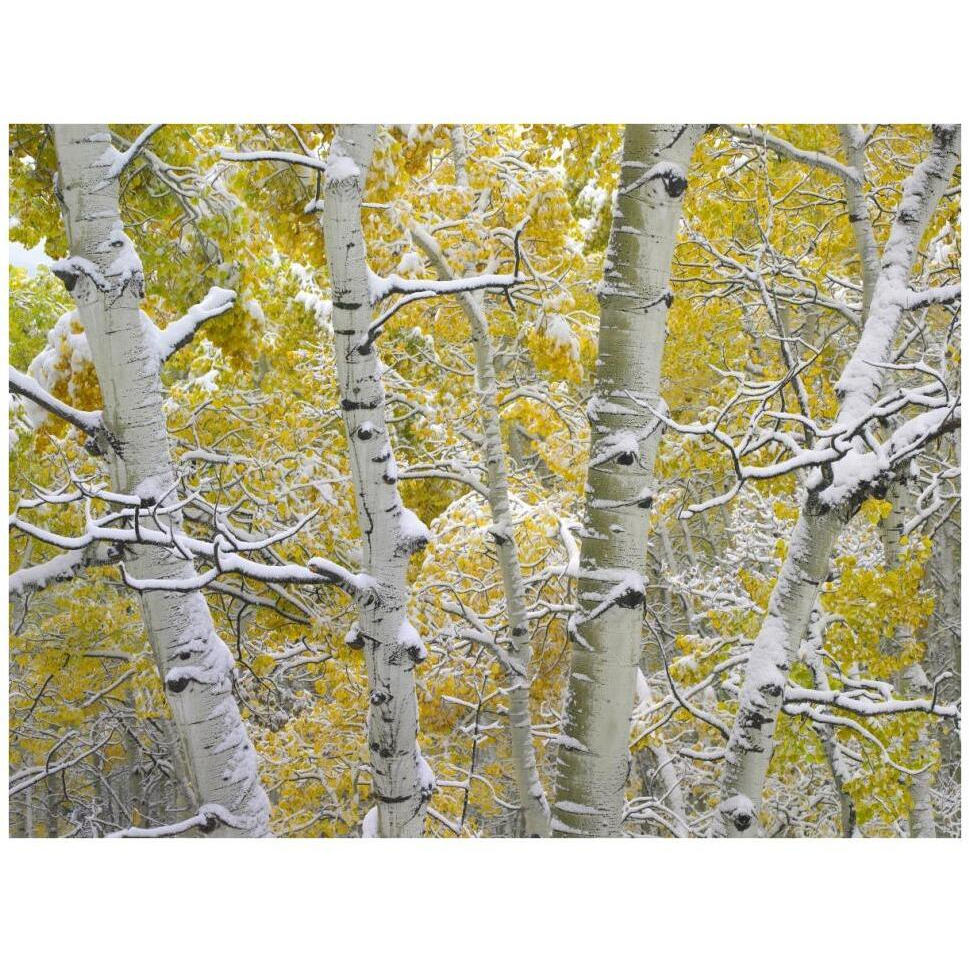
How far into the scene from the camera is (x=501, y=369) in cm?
307

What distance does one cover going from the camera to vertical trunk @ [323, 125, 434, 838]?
1.63 m

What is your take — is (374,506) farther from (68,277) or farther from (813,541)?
(813,541)

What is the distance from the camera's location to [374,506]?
5.59ft

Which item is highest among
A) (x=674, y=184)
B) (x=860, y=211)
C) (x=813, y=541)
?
(x=860, y=211)

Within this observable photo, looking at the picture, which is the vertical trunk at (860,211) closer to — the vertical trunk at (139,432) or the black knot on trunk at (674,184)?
the black knot on trunk at (674,184)

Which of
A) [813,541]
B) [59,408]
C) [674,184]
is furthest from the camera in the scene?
[813,541]

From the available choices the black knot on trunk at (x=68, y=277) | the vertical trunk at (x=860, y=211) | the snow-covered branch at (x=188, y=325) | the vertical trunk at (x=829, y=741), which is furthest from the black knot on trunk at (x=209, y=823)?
the vertical trunk at (x=860, y=211)

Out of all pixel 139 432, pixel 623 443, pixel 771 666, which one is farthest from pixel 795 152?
pixel 139 432

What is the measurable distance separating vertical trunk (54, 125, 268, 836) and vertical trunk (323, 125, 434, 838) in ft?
1.08

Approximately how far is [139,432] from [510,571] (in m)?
1.25

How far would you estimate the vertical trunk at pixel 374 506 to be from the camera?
163 centimetres

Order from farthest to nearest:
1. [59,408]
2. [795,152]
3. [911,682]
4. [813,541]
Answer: [911,682]
[795,152]
[813,541]
[59,408]
